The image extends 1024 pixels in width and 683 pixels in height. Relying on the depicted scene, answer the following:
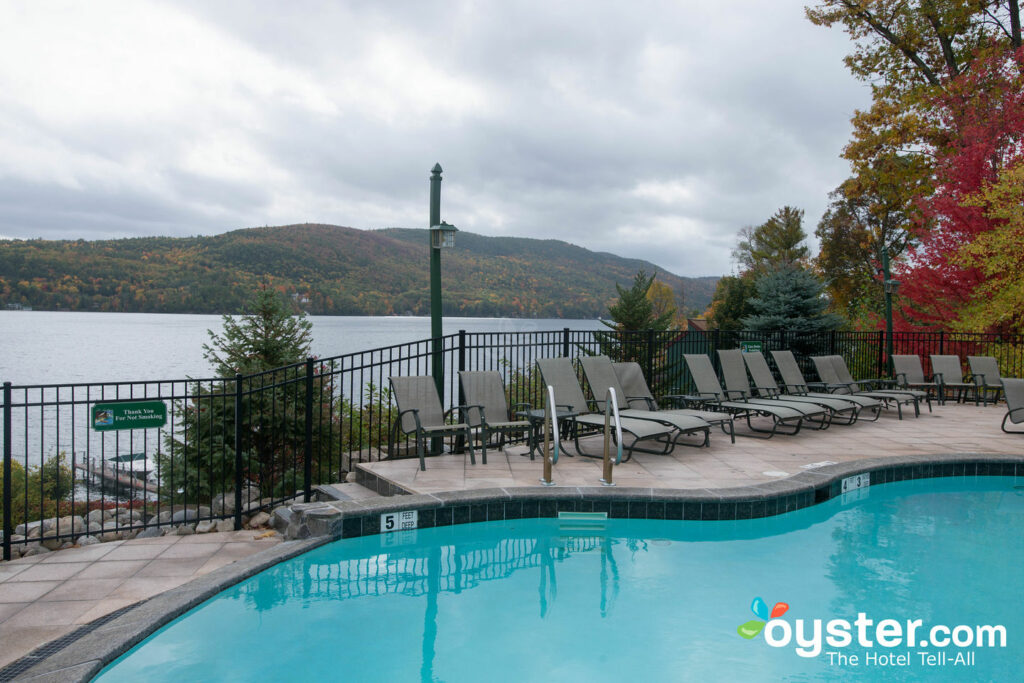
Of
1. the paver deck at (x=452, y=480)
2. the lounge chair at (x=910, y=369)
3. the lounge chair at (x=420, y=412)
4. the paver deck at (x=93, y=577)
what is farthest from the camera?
the lounge chair at (x=910, y=369)

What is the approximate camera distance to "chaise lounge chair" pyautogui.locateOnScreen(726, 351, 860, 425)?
8.24 metres

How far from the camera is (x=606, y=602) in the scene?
3.64m

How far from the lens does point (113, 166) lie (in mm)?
55250

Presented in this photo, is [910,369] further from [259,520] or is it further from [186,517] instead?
[186,517]

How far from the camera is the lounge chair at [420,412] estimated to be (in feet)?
19.4

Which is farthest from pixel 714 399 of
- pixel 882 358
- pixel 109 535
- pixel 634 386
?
pixel 882 358

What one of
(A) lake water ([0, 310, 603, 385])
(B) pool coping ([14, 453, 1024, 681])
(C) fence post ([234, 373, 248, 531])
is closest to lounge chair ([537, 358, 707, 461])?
(B) pool coping ([14, 453, 1024, 681])

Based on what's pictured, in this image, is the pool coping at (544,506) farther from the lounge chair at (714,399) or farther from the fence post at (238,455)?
the lounge chair at (714,399)

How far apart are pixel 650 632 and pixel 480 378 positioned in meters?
3.79

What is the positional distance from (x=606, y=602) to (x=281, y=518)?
264cm

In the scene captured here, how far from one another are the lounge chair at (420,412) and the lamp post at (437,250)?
0.21 m

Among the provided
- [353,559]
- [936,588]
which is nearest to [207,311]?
[353,559]

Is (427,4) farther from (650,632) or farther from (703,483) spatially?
(650,632)

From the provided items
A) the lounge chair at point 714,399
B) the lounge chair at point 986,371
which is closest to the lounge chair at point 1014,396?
the lounge chair at point 714,399
